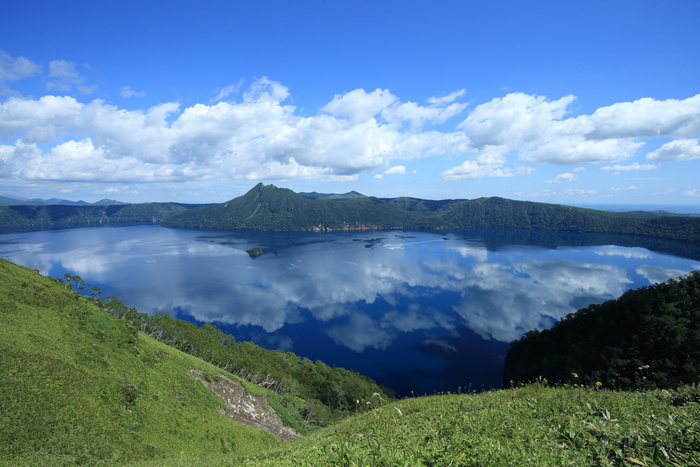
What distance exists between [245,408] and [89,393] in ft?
67.7

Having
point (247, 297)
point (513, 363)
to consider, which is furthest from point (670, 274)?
point (247, 297)

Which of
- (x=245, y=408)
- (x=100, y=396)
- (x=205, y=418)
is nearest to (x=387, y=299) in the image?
(x=245, y=408)

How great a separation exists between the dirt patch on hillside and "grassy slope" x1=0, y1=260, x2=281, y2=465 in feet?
6.13

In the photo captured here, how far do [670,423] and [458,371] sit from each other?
76.5 metres

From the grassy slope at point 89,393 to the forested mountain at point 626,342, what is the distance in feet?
148

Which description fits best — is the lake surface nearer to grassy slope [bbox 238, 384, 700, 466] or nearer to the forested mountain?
the forested mountain

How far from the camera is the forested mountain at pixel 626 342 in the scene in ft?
140

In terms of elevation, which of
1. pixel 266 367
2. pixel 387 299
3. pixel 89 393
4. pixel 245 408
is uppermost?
pixel 89 393

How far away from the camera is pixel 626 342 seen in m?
50.0

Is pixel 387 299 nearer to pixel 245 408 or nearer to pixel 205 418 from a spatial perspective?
pixel 245 408

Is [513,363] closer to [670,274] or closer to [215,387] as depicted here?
[215,387]

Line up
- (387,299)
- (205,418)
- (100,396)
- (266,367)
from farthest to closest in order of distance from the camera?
(387,299)
(266,367)
(205,418)
(100,396)

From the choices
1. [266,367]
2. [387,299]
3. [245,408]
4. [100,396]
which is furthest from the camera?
[387,299]

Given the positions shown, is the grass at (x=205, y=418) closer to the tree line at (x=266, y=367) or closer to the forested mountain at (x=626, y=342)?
the tree line at (x=266, y=367)
